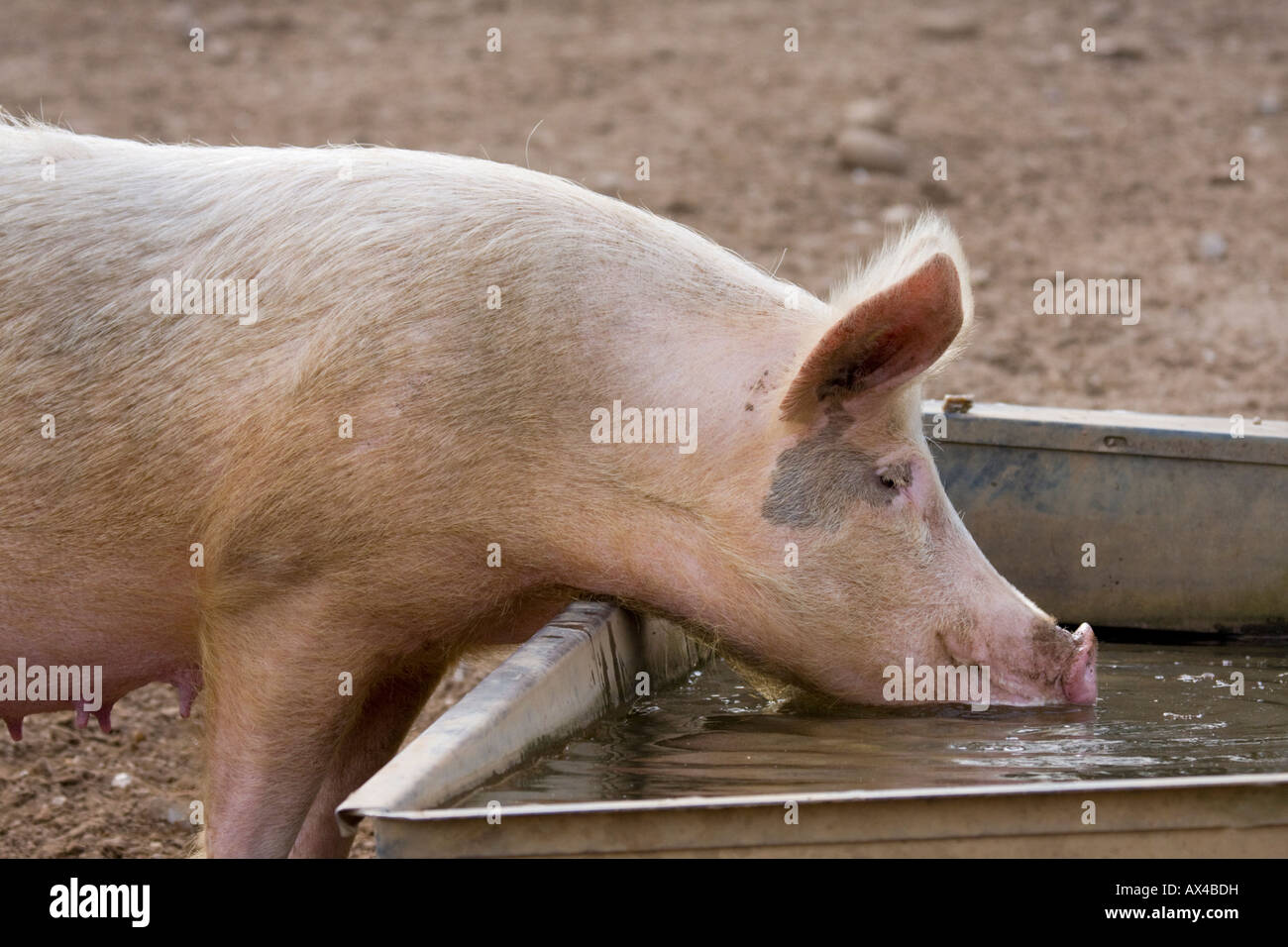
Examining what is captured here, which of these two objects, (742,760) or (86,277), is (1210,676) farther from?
(86,277)

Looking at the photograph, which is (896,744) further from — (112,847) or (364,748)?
(112,847)

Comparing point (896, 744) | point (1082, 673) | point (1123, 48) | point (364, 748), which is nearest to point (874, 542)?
point (896, 744)

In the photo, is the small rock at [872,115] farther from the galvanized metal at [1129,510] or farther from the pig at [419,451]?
the pig at [419,451]

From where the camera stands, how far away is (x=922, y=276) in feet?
11.5

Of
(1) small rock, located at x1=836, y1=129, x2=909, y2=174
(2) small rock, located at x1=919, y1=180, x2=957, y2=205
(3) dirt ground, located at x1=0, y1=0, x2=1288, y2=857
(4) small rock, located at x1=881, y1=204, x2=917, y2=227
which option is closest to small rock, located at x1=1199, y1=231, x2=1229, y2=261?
(3) dirt ground, located at x1=0, y1=0, x2=1288, y2=857

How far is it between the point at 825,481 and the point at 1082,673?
745mm

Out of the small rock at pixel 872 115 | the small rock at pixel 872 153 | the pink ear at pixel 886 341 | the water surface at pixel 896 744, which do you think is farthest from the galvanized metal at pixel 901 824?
the small rock at pixel 872 115

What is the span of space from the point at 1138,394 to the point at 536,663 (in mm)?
5061

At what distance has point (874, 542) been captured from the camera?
3705mm

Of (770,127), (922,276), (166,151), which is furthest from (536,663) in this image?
(770,127)

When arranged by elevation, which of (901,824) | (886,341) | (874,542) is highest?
(886,341)

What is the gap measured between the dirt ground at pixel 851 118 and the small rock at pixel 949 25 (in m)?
0.03

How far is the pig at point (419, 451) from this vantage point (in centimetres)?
355

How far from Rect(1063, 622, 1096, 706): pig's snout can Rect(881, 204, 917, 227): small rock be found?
5.81 m
